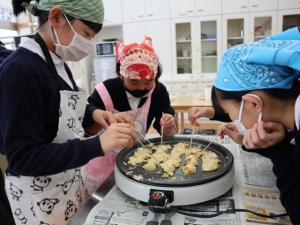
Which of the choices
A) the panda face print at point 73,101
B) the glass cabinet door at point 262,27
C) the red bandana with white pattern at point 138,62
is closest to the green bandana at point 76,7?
the panda face print at point 73,101

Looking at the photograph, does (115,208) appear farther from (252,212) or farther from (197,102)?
(197,102)

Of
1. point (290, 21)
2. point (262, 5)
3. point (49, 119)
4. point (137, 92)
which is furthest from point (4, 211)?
point (290, 21)

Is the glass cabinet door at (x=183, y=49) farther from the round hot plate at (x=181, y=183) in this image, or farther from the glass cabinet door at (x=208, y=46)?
the round hot plate at (x=181, y=183)

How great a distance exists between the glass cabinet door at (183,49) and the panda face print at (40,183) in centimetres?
439

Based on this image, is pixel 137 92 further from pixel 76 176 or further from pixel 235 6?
pixel 235 6

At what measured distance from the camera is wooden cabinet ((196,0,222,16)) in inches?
181

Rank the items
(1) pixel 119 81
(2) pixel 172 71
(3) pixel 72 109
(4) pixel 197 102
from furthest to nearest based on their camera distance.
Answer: (2) pixel 172 71, (4) pixel 197 102, (1) pixel 119 81, (3) pixel 72 109

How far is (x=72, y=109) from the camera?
3.35 ft

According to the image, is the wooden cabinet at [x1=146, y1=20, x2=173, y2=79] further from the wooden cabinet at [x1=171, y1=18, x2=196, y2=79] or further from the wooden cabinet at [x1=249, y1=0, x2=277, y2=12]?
the wooden cabinet at [x1=249, y1=0, x2=277, y2=12]

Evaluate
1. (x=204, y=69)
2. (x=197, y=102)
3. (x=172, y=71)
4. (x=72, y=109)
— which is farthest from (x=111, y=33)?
(x=72, y=109)

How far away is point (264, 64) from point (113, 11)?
192 inches

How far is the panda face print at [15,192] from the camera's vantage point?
38.1 inches

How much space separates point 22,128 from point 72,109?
25 cm

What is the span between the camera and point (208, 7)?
15.3ft
